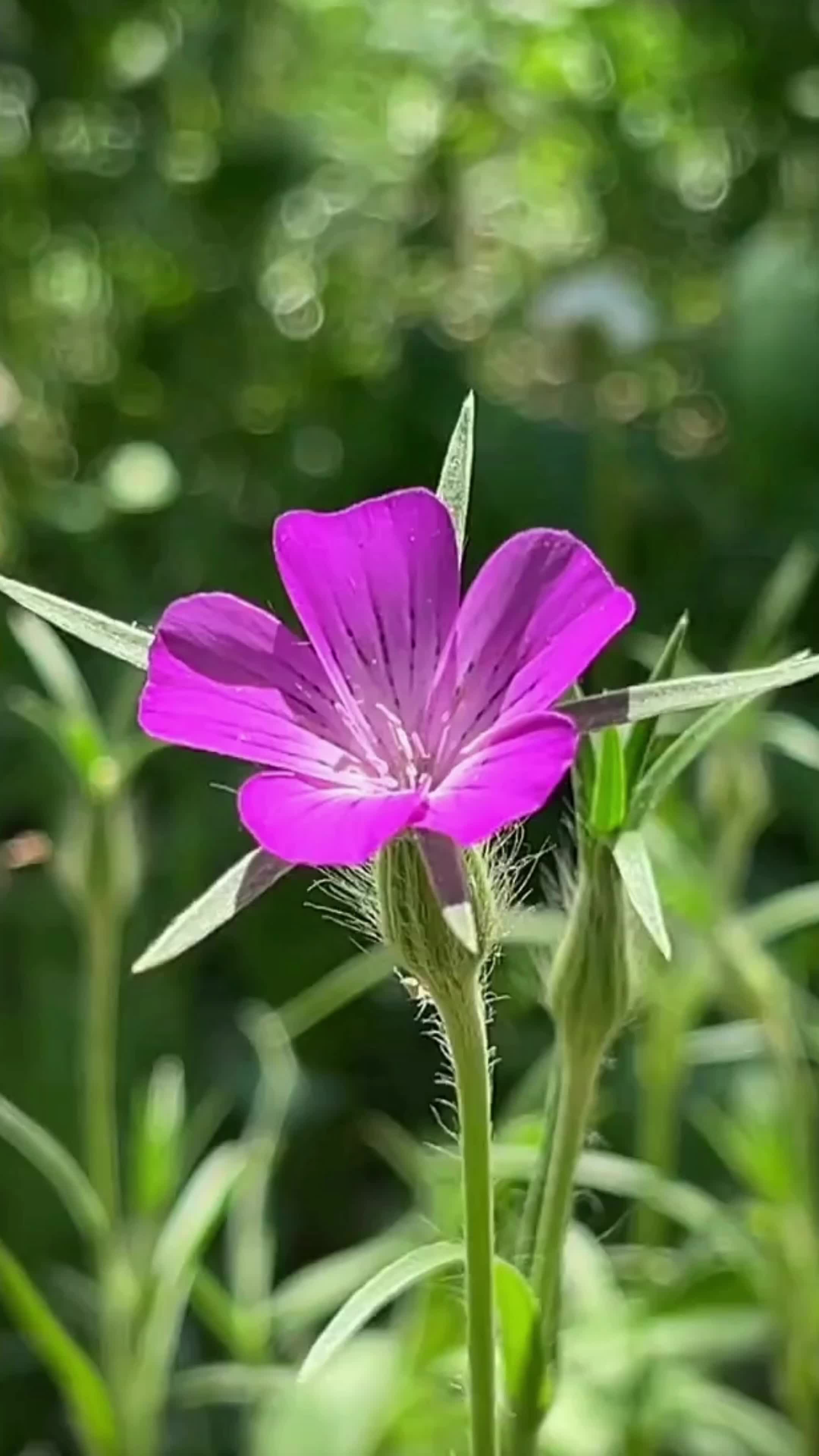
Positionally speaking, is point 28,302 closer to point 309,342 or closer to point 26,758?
point 309,342

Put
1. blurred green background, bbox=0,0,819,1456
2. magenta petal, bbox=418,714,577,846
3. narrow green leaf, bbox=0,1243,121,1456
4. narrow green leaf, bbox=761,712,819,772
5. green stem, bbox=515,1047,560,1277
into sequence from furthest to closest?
blurred green background, bbox=0,0,819,1456 → narrow green leaf, bbox=761,712,819,772 → narrow green leaf, bbox=0,1243,121,1456 → green stem, bbox=515,1047,560,1277 → magenta petal, bbox=418,714,577,846

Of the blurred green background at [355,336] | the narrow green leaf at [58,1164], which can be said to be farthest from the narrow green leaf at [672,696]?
the blurred green background at [355,336]

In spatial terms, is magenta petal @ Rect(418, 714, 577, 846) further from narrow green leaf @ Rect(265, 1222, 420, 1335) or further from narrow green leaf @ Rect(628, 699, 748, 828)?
narrow green leaf @ Rect(265, 1222, 420, 1335)

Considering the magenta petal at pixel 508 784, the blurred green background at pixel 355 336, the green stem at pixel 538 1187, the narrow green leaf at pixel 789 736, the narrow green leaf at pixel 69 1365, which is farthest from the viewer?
the blurred green background at pixel 355 336

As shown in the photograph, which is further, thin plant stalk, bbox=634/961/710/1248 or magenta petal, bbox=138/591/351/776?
thin plant stalk, bbox=634/961/710/1248

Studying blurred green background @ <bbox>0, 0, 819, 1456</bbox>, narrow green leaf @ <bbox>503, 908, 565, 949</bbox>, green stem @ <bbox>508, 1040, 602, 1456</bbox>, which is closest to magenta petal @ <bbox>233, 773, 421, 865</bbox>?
green stem @ <bbox>508, 1040, 602, 1456</bbox>

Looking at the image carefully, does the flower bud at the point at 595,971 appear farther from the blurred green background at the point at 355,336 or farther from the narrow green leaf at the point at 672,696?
the blurred green background at the point at 355,336
